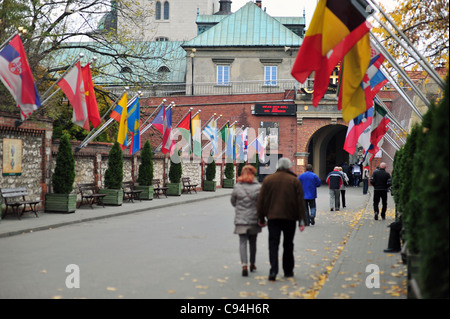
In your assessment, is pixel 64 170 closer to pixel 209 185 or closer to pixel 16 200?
pixel 16 200

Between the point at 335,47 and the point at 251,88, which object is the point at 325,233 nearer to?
the point at 335,47

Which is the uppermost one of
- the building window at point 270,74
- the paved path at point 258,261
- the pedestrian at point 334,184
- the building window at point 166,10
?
the building window at point 166,10

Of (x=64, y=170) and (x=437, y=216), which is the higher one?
(x=64, y=170)

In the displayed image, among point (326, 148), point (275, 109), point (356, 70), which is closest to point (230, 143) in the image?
point (275, 109)

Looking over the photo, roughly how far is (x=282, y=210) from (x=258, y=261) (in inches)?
86.1

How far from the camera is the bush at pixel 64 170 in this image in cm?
2095

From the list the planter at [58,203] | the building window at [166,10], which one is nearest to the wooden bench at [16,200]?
the planter at [58,203]

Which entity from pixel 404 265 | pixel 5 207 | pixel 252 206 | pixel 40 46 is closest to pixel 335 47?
pixel 252 206

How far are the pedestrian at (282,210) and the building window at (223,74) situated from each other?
48.8 meters

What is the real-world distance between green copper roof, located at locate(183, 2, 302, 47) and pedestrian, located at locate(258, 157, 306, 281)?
163ft

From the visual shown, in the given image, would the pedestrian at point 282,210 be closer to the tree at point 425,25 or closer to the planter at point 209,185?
the tree at point 425,25

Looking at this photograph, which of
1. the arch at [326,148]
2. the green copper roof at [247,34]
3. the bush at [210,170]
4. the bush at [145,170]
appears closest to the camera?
the bush at [145,170]

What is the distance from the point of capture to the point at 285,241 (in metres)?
9.63
